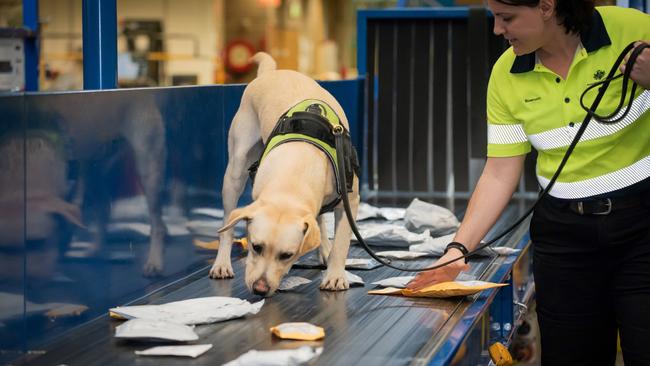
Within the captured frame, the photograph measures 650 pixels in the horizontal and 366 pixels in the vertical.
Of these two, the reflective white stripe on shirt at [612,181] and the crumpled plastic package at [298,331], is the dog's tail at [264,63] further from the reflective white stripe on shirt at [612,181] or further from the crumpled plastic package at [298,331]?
the reflective white stripe on shirt at [612,181]

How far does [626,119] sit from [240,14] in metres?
17.3

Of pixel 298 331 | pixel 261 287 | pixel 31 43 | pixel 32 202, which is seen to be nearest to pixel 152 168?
pixel 261 287

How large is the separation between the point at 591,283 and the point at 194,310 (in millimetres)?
1325

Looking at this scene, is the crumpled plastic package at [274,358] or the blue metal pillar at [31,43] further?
the blue metal pillar at [31,43]

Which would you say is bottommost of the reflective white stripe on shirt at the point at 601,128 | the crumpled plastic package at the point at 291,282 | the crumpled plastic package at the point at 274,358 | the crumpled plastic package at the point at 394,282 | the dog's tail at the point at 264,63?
the crumpled plastic package at the point at 291,282

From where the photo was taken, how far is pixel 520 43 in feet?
8.75

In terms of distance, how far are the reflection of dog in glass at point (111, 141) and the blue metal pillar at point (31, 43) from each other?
249 cm

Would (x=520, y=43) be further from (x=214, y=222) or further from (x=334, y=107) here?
(x=214, y=222)

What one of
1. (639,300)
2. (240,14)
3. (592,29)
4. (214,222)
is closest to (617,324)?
(639,300)

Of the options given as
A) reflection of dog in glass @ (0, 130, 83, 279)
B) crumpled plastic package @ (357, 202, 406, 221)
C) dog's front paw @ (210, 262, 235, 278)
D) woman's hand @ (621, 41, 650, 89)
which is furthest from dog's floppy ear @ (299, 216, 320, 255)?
crumpled plastic package @ (357, 202, 406, 221)

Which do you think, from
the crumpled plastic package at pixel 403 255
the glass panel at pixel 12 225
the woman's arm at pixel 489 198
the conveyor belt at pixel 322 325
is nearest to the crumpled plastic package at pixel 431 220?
the crumpled plastic package at pixel 403 255

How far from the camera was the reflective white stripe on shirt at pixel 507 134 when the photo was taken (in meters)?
2.95

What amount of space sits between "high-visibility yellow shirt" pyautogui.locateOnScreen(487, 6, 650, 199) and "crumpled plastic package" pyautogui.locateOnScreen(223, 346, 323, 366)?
85cm

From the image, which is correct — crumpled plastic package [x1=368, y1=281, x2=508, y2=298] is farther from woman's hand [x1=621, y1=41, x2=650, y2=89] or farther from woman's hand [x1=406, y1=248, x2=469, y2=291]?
woman's hand [x1=621, y1=41, x2=650, y2=89]
